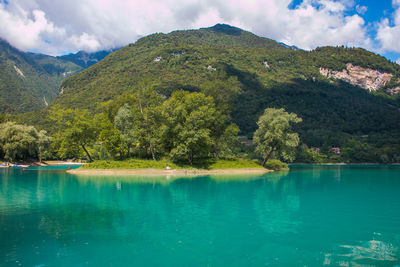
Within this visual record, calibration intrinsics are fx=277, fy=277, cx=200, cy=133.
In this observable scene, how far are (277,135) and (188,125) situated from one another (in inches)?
774

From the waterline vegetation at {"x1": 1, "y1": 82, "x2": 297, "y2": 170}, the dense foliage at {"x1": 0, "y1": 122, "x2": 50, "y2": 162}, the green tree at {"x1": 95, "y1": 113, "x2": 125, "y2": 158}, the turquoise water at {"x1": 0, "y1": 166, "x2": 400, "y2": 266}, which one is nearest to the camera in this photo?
the turquoise water at {"x1": 0, "y1": 166, "x2": 400, "y2": 266}

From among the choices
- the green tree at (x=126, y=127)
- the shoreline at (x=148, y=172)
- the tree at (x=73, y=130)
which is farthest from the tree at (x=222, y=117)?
the tree at (x=73, y=130)

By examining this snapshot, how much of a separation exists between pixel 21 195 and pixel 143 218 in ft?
52.8

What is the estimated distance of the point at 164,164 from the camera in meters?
54.8

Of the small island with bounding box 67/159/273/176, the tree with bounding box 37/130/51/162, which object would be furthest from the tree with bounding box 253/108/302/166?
the tree with bounding box 37/130/51/162

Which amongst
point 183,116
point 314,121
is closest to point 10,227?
point 183,116

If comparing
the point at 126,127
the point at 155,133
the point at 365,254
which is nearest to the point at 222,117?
the point at 155,133

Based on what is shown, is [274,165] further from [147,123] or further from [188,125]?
[147,123]

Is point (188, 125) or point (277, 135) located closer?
point (188, 125)

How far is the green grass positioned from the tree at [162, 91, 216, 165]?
1.89 meters

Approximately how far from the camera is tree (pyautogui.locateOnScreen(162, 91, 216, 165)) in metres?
54.8

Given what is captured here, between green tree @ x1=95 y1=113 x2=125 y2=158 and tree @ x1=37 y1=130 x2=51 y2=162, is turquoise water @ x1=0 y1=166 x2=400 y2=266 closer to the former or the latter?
green tree @ x1=95 y1=113 x2=125 y2=158

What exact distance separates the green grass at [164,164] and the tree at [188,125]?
1888 mm

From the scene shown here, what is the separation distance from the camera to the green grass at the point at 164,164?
174ft
